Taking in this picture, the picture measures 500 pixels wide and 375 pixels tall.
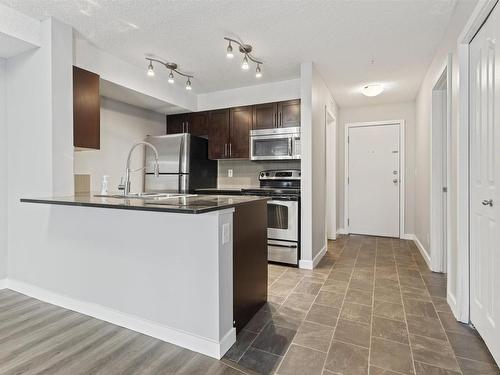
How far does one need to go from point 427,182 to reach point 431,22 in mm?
1875

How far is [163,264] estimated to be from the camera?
6.07 ft

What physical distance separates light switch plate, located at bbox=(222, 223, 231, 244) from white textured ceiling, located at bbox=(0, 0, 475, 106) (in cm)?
173

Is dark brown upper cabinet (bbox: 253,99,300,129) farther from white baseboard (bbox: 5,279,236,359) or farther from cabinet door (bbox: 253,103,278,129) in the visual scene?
white baseboard (bbox: 5,279,236,359)

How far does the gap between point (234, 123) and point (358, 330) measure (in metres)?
3.15

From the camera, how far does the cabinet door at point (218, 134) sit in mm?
4281

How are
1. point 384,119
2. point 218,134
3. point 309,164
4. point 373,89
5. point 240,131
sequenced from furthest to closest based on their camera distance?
point 384,119, point 218,134, point 240,131, point 373,89, point 309,164

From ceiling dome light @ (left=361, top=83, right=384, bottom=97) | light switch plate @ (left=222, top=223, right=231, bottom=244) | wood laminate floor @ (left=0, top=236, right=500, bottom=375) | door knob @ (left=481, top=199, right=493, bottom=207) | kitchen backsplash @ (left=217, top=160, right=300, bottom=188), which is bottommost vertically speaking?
wood laminate floor @ (left=0, top=236, right=500, bottom=375)

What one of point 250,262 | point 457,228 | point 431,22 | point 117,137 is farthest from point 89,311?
point 431,22

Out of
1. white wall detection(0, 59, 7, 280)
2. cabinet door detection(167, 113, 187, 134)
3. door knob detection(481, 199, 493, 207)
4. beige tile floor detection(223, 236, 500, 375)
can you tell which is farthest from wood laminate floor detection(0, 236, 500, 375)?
cabinet door detection(167, 113, 187, 134)

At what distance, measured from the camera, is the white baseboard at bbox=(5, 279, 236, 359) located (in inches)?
67.3

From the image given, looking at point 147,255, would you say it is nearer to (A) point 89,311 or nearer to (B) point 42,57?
(A) point 89,311

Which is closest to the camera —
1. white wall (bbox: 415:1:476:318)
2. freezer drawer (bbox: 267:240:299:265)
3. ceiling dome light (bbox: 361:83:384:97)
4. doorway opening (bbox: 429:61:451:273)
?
white wall (bbox: 415:1:476:318)

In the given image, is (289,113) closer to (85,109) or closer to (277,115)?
(277,115)

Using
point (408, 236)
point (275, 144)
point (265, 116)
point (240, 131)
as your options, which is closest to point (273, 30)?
point (265, 116)
